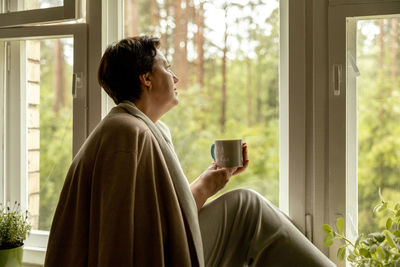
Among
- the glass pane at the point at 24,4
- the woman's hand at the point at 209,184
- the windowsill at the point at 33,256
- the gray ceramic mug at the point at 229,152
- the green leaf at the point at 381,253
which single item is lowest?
the windowsill at the point at 33,256

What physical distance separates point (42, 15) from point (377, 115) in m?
1.37

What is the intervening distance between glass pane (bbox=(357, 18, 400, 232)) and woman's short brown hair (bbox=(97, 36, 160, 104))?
2.53ft

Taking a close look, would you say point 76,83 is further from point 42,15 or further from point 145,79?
point 145,79

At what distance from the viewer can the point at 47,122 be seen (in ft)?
6.06

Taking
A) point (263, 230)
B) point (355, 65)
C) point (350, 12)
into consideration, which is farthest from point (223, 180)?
point (350, 12)

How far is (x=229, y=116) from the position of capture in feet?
5.48

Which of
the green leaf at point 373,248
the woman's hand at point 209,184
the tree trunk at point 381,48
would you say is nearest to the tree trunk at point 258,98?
the woman's hand at point 209,184

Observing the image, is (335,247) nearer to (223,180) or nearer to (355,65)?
(223,180)

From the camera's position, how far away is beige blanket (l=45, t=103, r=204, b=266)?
1.11 meters

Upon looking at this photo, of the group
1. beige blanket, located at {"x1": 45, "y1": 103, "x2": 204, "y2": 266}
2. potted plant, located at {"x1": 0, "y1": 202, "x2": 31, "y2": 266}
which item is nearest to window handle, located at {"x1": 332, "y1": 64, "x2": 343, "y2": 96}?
beige blanket, located at {"x1": 45, "y1": 103, "x2": 204, "y2": 266}

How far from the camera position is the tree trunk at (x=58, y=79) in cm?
180

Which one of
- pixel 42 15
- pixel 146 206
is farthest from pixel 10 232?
pixel 42 15

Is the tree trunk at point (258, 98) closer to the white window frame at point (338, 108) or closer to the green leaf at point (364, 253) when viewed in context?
the white window frame at point (338, 108)

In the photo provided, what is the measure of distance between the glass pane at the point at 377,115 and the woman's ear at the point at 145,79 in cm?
76
